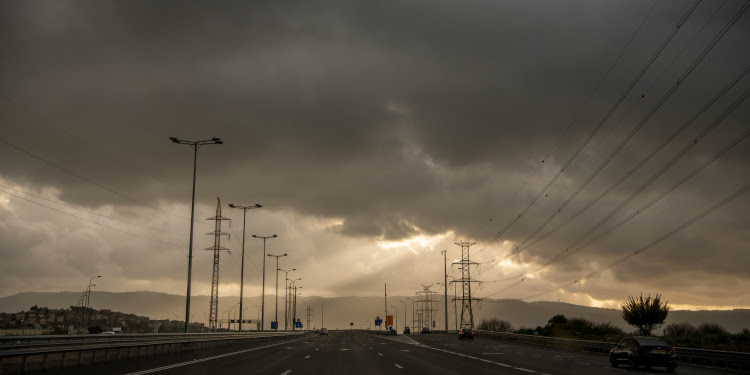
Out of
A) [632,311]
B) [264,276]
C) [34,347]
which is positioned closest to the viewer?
[34,347]

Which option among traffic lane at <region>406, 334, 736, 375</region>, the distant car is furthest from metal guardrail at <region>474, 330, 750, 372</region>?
the distant car

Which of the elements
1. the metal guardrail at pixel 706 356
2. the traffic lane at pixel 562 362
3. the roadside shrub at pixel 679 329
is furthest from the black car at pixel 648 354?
the roadside shrub at pixel 679 329

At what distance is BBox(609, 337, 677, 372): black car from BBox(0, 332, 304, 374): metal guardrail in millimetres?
23323

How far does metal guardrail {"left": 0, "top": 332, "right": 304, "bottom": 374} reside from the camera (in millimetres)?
18656

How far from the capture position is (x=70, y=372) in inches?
766

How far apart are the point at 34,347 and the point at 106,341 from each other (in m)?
6.03

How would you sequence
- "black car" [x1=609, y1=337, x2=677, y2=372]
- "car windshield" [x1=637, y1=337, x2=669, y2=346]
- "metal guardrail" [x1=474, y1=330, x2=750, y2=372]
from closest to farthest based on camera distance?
"black car" [x1=609, y1=337, x2=677, y2=372], "car windshield" [x1=637, y1=337, x2=669, y2=346], "metal guardrail" [x1=474, y1=330, x2=750, y2=372]

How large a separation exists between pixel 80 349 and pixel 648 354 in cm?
2392

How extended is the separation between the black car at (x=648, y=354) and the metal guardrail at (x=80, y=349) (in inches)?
918

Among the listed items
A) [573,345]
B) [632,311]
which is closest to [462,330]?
[632,311]

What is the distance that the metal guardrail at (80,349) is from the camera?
61.2 ft

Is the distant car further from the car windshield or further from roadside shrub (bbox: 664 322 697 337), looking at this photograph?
the car windshield

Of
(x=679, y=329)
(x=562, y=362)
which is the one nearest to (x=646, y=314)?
(x=679, y=329)

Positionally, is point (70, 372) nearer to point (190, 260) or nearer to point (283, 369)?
point (283, 369)
